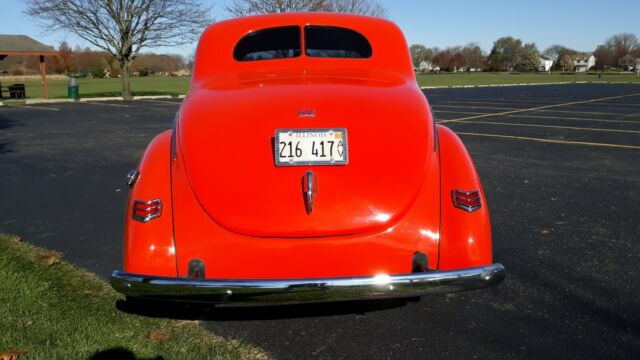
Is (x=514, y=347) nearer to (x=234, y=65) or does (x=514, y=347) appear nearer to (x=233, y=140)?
(x=233, y=140)

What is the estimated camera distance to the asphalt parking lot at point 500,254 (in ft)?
9.36

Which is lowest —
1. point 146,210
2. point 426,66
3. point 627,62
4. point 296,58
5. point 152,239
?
point 152,239

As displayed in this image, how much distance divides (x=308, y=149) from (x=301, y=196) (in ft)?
0.84

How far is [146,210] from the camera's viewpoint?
278 cm

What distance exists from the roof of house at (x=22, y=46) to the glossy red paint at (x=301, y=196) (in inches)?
1169

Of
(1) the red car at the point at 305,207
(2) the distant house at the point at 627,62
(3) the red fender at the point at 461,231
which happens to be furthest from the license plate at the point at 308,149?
(2) the distant house at the point at 627,62

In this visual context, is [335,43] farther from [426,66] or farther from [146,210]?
[426,66]

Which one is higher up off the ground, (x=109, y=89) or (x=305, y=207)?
(x=109, y=89)

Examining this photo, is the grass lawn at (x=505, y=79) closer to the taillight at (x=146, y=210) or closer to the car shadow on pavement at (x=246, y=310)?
the car shadow on pavement at (x=246, y=310)

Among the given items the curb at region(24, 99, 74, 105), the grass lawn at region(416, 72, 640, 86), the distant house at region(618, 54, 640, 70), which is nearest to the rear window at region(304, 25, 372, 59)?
the curb at region(24, 99, 74, 105)

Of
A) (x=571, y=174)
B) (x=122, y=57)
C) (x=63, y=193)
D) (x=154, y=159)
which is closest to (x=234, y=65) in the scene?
(x=154, y=159)

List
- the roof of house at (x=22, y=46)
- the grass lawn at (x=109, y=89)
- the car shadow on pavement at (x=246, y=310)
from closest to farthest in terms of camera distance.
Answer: the car shadow on pavement at (x=246, y=310) < the roof of house at (x=22, y=46) < the grass lawn at (x=109, y=89)

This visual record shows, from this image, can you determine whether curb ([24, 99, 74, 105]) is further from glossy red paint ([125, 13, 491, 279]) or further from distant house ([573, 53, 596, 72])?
distant house ([573, 53, 596, 72])

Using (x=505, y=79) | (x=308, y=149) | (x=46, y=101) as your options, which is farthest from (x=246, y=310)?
(x=505, y=79)
